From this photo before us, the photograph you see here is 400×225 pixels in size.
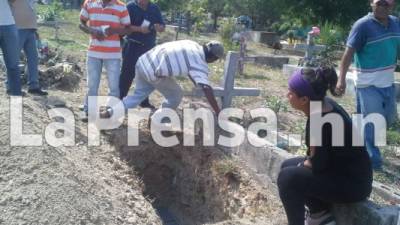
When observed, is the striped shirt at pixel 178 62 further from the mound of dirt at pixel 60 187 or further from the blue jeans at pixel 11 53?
the blue jeans at pixel 11 53

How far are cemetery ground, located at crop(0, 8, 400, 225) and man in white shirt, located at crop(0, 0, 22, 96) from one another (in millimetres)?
366

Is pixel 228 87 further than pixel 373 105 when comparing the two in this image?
Yes

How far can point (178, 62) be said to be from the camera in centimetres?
482

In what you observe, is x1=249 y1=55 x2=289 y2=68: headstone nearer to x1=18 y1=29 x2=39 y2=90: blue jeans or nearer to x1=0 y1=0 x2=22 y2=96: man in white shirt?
x1=18 y1=29 x2=39 y2=90: blue jeans

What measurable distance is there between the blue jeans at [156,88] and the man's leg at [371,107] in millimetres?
1952

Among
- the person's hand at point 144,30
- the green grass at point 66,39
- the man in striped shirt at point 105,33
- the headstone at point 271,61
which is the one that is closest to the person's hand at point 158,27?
the person's hand at point 144,30

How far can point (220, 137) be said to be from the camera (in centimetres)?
504

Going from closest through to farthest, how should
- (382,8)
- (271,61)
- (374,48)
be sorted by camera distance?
(382,8) < (374,48) < (271,61)

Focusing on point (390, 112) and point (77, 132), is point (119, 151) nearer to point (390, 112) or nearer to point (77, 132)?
point (77, 132)

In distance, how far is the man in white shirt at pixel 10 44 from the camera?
5.52 metres

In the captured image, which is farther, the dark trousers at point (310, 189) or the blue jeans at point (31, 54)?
the blue jeans at point (31, 54)

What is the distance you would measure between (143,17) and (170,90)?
1154 mm

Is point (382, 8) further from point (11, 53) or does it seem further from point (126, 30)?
point (11, 53)

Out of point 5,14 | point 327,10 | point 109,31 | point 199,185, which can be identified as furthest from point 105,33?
point 327,10
